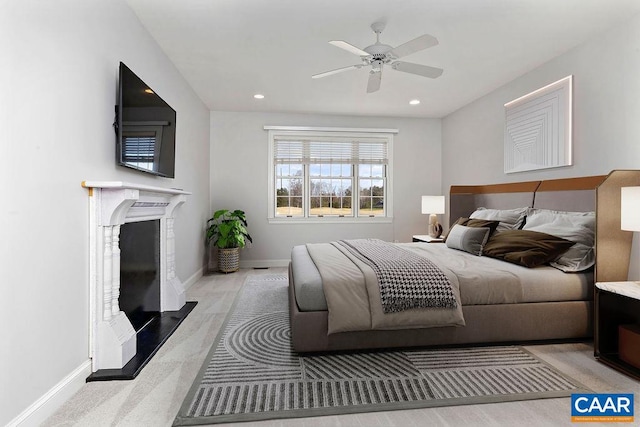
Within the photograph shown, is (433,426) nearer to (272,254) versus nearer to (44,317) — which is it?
(44,317)

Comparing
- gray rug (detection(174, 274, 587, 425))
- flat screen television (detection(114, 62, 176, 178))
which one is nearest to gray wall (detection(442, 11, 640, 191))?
gray rug (detection(174, 274, 587, 425))

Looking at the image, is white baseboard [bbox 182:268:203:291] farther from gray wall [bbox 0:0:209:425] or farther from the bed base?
the bed base

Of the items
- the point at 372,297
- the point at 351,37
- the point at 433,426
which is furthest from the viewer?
the point at 351,37

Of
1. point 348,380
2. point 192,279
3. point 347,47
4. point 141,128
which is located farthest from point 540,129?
point 192,279

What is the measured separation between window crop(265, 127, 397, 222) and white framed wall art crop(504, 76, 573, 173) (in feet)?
6.76

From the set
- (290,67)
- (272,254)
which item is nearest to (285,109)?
(290,67)

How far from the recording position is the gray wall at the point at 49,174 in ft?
4.69

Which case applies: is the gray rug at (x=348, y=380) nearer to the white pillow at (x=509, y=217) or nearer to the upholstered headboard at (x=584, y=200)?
the upholstered headboard at (x=584, y=200)

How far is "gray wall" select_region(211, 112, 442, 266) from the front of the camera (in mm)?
5395

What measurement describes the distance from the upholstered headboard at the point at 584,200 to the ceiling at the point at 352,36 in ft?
4.29

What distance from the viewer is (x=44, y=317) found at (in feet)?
5.37

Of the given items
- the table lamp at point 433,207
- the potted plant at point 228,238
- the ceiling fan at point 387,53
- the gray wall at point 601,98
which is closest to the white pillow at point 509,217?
the gray wall at point 601,98

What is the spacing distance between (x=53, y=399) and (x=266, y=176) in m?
4.13

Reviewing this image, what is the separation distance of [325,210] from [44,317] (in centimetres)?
437
